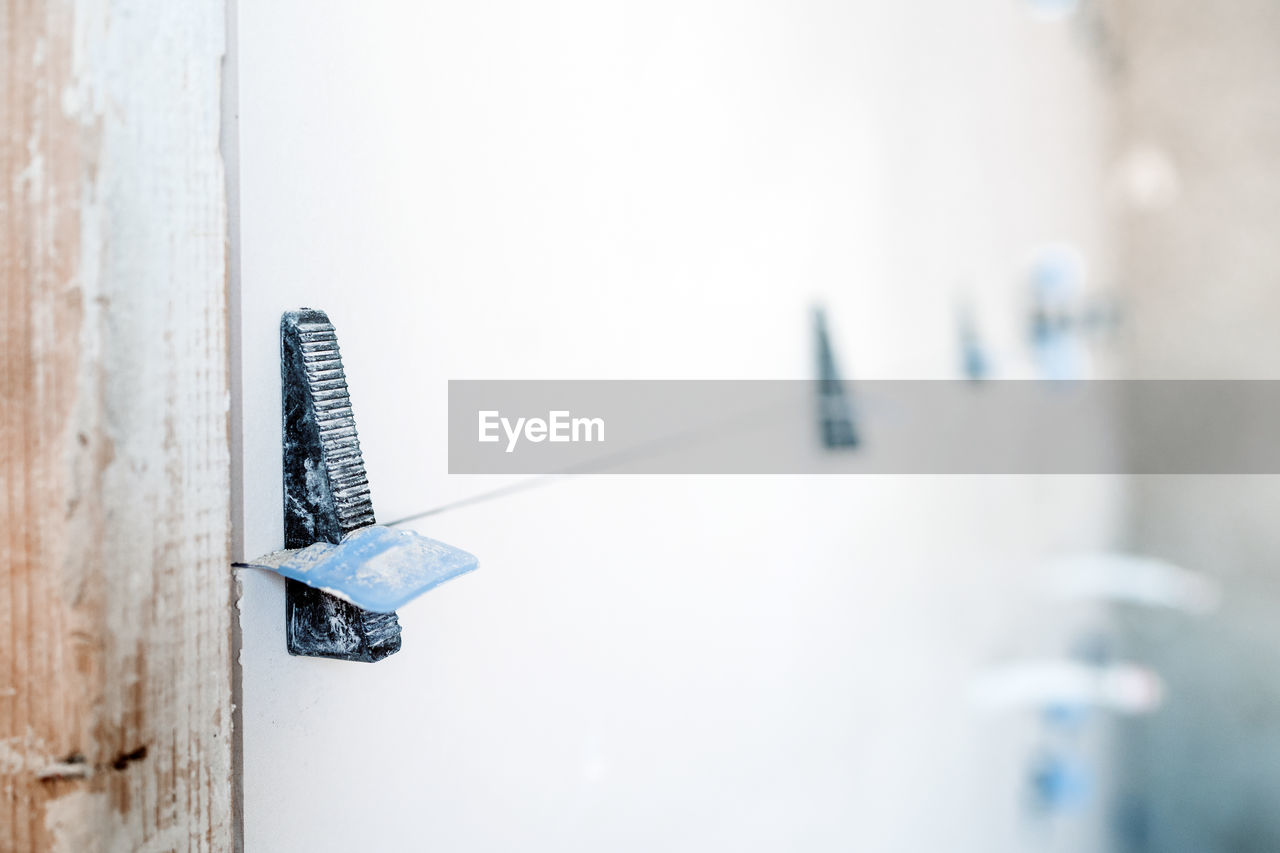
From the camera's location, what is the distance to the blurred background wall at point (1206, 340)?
1751mm

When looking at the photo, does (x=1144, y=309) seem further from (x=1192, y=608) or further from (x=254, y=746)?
(x=254, y=746)

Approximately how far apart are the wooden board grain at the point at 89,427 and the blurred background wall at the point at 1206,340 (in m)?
2.16

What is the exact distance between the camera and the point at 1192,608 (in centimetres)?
185

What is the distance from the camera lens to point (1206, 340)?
1.85 m

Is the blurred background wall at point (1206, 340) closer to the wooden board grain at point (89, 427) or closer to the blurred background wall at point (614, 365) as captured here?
the blurred background wall at point (614, 365)

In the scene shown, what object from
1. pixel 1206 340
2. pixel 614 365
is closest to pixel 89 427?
pixel 614 365

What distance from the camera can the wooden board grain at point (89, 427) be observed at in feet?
0.63

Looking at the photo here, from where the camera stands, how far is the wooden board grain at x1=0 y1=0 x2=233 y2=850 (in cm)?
19

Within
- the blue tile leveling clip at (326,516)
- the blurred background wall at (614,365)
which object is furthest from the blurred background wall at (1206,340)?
the blue tile leveling clip at (326,516)

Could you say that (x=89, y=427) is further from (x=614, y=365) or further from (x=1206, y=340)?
(x=1206, y=340)

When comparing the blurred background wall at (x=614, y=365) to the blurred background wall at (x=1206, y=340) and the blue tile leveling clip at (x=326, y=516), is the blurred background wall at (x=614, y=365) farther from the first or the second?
the blurred background wall at (x=1206, y=340)

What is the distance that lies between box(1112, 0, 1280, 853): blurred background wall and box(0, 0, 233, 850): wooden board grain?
2.16 metres

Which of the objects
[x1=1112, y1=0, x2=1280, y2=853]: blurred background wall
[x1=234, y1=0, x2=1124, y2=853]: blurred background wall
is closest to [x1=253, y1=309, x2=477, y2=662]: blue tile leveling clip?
[x1=234, y1=0, x2=1124, y2=853]: blurred background wall

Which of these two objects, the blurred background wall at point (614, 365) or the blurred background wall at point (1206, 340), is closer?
the blurred background wall at point (614, 365)
